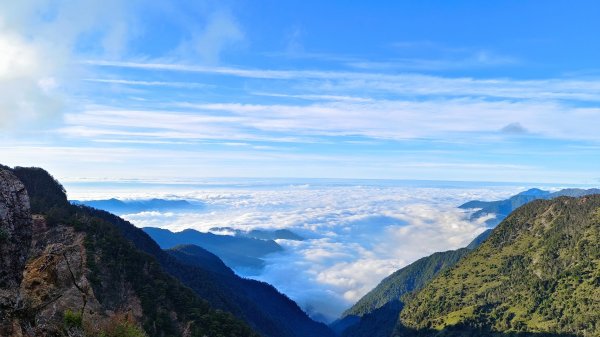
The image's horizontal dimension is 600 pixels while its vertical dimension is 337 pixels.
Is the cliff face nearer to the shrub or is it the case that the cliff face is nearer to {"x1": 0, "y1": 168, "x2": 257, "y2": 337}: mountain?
{"x1": 0, "y1": 168, "x2": 257, "y2": 337}: mountain

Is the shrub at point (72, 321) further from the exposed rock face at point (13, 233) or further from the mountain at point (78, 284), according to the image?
the exposed rock face at point (13, 233)

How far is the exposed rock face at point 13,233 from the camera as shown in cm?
3606

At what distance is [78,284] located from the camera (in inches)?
1822

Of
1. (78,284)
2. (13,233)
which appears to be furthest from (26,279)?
(13,233)

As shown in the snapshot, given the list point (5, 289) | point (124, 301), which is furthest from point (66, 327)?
point (124, 301)

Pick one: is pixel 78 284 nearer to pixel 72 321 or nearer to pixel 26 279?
pixel 26 279

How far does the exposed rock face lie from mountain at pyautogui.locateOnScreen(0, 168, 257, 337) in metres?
0.08

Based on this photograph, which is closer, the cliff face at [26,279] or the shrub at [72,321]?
the cliff face at [26,279]

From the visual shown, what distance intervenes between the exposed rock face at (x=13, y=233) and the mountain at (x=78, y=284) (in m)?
0.08

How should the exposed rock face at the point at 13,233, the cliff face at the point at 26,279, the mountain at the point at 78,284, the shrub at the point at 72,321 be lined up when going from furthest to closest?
the shrub at the point at 72,321 → the mountain at the point at 78,284 → the exposed rock face at the point at 13,233 → the cliff face at the point at 26,279

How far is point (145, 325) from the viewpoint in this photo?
101 metres

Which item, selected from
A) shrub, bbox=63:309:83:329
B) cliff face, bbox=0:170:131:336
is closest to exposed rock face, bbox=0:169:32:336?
cliff face, bbox=0:170:131:336

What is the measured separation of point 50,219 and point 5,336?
117 metres

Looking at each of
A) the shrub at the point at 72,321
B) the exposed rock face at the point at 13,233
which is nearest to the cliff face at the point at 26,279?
the exposed rock face at the point at 13,233
